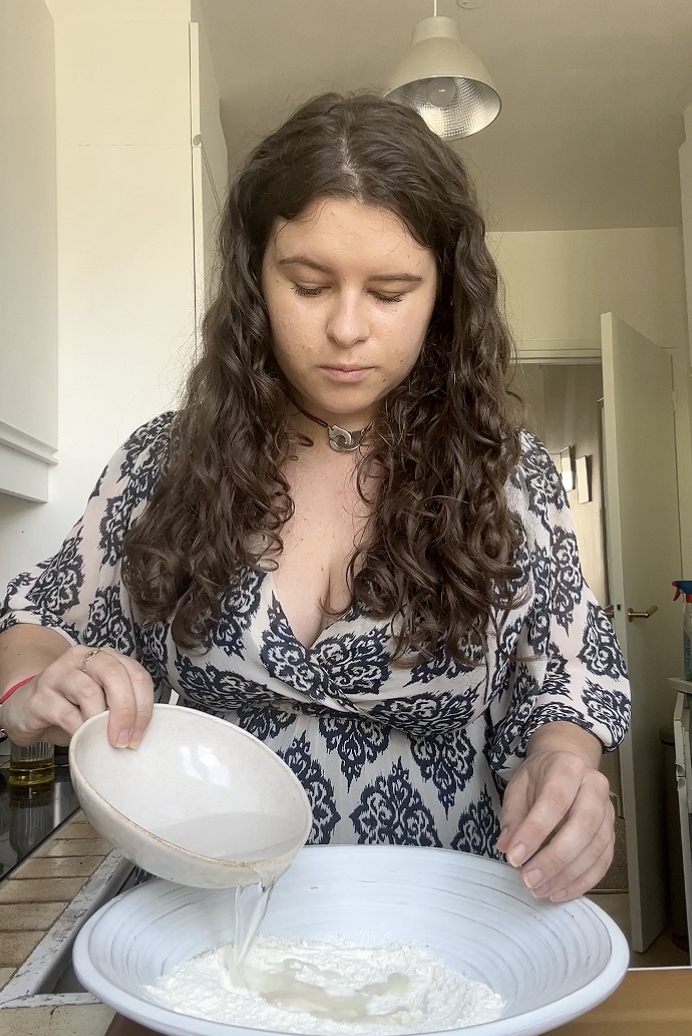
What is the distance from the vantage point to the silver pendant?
0.95 meters

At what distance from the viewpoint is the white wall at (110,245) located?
7.09 feet

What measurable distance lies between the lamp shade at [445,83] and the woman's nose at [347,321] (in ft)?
4.23

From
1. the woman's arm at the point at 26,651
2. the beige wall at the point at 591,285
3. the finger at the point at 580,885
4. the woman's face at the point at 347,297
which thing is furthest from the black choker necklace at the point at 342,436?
the beige wall at the point at 591,285

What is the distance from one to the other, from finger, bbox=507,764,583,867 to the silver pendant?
→ 41 cm

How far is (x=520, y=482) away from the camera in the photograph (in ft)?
3.05

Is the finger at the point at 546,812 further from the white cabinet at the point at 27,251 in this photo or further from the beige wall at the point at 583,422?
the beige wall at the point at 583,422

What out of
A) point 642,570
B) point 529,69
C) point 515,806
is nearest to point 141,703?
point 515,806

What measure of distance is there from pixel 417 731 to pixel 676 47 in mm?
2597

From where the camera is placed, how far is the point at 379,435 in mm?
941

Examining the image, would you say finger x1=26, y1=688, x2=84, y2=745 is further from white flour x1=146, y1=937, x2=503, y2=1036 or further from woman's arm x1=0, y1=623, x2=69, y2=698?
white flour x1=146, y1=937, x2=503, y2=1036

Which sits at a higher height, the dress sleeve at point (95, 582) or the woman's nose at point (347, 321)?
the woman's nose at point (347, 321)

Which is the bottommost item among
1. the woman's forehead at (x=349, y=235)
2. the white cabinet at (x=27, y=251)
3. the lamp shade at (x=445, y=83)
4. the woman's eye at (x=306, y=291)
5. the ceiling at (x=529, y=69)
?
the woman's eye at (x=306, y=291)

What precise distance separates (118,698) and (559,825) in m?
0.33

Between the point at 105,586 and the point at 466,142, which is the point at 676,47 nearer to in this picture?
the point at 466,142
